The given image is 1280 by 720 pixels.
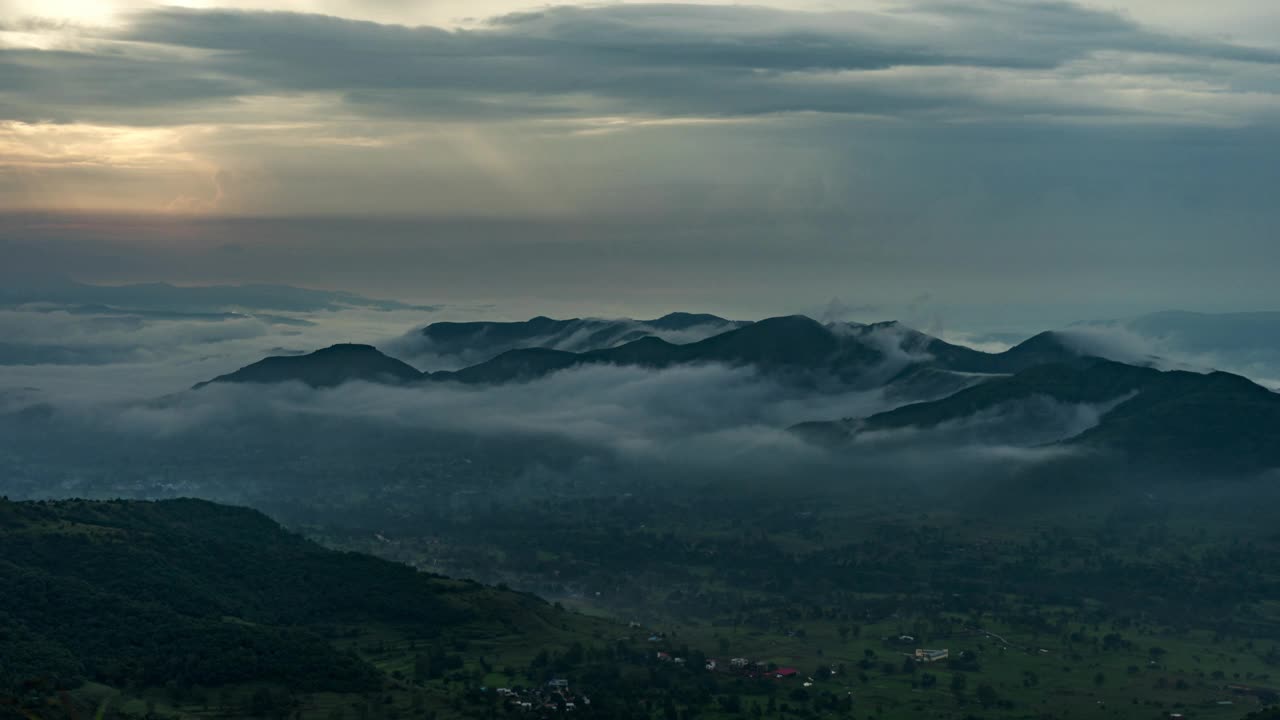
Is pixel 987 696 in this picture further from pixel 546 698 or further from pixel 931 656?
pixel 546 698

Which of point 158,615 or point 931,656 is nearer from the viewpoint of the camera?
point 158,615

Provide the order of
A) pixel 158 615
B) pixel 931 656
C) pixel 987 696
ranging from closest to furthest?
pixel 158 615 < pixel 987 696 < pixel 931 656

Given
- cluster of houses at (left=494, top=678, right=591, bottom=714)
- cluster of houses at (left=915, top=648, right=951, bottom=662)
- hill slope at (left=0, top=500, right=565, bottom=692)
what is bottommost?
cluster of houses at (left=915, top=648, right=951, bottom=662)

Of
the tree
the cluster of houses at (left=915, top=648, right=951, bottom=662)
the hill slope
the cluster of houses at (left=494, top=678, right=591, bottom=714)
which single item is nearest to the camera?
the hill slope

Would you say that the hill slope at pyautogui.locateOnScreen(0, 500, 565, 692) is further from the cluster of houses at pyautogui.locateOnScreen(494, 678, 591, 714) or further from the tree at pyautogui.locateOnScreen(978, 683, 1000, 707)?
the tree at pyautogui.locateOnScreen(978, 683, 1000, 707)

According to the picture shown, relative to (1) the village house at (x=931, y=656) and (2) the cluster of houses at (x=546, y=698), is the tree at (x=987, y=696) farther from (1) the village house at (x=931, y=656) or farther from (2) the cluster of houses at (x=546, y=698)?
(2) the cluster of houses at (x=546, y=698)

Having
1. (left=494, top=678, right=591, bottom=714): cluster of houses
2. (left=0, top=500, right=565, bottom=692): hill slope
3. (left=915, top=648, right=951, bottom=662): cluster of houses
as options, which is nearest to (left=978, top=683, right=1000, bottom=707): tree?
(left=915, top=648, right=951, bottom=662): cluster of houses

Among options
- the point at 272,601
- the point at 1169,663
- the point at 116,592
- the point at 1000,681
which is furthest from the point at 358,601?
the point at 1169,663

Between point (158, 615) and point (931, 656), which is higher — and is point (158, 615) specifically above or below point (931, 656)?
above

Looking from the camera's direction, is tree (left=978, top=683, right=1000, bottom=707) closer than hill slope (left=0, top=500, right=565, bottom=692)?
No

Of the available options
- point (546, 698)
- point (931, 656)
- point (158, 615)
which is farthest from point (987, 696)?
point (158, 615)
